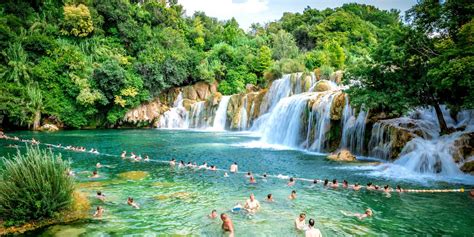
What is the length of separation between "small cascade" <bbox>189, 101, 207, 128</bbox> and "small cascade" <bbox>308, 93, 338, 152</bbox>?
75.3 feet

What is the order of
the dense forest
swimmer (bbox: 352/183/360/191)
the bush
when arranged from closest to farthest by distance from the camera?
the bush → swimmer (bbox: 352/183/360/191) → the dense forest

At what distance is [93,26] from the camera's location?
52.8 m

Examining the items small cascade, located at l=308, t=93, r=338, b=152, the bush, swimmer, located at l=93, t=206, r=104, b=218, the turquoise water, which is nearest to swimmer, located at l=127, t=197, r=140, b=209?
the turquoise water

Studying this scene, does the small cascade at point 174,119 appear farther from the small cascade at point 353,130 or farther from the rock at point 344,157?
the rock at point 344,157

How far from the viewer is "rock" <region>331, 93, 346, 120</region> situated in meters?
25.4

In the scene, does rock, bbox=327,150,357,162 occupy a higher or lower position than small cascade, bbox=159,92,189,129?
lower

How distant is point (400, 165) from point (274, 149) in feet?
34.8

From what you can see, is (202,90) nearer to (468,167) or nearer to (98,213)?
(468,167)

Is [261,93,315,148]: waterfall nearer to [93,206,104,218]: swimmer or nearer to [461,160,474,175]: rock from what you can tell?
[461,160,474,175]: rock

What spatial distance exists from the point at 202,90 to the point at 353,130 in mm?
33380

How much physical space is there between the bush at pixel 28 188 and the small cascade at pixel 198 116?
3697 cm

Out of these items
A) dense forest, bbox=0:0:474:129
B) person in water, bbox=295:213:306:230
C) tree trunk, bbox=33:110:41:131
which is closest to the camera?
person in water, bbox=295:213:306:230

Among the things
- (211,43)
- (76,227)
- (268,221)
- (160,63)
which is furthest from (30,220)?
(211,43)

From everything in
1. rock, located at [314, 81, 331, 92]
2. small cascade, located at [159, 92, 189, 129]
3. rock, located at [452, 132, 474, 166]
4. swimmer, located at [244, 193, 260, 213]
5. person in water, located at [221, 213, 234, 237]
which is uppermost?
rock, located at [314, 81, 331, 92]
